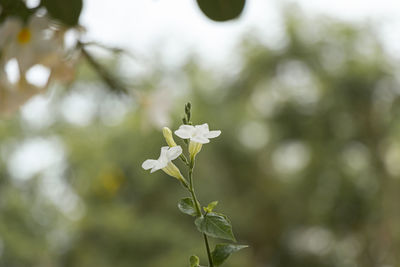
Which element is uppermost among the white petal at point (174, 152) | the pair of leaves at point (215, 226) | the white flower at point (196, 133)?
the white flower at point (196, 133)

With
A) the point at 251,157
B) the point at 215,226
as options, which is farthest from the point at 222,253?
the point at 251,157

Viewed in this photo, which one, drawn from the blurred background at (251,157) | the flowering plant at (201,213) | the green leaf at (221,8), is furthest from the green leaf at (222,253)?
the blurred background at (251,157)

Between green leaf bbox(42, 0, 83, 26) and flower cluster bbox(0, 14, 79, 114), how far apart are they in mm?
36

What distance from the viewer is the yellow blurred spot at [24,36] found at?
0.27 m

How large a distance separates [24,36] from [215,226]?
0.57 ft

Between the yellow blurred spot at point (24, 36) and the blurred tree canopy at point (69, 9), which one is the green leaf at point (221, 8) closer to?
the blurred tree canopy at point (69, 9)

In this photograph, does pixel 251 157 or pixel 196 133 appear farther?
pixel 251 157

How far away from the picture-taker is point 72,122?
514cm

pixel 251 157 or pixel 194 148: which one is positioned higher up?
pixel 194 148

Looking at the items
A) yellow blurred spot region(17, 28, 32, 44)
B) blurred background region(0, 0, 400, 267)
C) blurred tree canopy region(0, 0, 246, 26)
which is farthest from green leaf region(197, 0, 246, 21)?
blurred background region(0, 0, 400, 267)

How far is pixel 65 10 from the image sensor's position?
23 cm

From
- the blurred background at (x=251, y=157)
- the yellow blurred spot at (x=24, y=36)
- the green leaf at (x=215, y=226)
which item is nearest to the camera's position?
the green leaf at (x=215, y=226)

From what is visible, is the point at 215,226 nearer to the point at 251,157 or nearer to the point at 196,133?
the point at 196,133

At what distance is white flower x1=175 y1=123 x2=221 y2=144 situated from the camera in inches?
7.1
